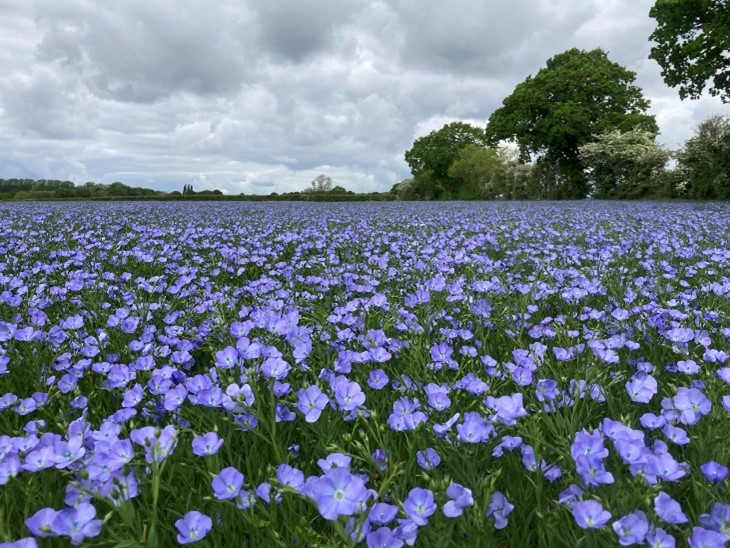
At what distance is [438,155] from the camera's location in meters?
63.5

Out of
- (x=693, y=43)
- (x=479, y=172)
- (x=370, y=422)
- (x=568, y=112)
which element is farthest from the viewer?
(x=479, y=172)

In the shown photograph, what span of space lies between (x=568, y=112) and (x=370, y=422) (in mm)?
35990

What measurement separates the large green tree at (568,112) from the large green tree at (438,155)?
81.6ft

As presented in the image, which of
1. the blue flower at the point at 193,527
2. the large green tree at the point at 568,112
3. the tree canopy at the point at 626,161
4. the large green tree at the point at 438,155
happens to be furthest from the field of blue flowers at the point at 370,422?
the large green tree at the point at 438,155

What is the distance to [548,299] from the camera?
3943 millimetres

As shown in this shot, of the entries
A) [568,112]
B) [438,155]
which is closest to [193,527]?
[568,112]

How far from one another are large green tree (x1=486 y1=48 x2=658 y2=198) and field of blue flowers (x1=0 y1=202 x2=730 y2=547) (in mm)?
33654

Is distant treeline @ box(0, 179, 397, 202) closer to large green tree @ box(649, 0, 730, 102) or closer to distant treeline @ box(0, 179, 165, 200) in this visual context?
distant treeline @ box(0, 179, 165, 200)

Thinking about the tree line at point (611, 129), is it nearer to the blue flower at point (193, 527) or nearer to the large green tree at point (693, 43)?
the large green tree at point (693, 43)

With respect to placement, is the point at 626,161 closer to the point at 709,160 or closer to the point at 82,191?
the point at 709,160

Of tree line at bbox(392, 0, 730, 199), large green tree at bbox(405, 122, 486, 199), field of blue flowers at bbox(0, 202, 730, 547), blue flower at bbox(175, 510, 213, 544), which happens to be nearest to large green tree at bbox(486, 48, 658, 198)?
tree line at bbox(392, 0, 730, 199)

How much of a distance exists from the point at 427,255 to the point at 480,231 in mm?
3471

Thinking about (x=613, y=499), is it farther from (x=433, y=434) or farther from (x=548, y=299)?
(x=548, y=299)

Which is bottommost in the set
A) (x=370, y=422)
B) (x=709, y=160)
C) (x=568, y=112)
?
(x=370, y=422)
